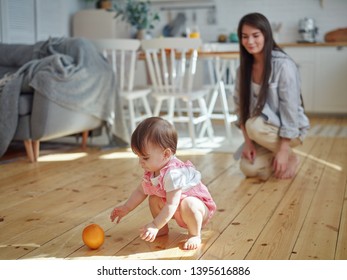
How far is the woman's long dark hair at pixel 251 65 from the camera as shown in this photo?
10.5ft

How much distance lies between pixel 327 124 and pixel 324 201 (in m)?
3.68

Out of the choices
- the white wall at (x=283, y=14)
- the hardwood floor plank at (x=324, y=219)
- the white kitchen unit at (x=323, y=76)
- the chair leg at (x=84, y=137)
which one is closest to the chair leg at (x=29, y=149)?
the chair leg at (x=84, y=137)

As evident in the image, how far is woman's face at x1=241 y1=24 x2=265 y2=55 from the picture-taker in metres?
3.20

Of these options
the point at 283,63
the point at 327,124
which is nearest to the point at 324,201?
the point at 283,63

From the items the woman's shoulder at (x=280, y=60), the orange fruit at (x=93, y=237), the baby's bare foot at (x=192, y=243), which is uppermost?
the woman's shoulder at (x=280, y=60)

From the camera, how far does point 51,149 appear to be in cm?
454

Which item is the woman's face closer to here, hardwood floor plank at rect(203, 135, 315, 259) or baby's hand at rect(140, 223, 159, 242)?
hardwood floor plank at rect(203, 135, 315, 259)

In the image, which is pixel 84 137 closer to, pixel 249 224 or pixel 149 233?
pixel 249 224

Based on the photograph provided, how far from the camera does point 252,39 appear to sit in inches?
126

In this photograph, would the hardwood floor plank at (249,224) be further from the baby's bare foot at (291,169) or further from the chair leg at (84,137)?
the chair leg at (84,137)

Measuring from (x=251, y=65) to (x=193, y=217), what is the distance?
150cm

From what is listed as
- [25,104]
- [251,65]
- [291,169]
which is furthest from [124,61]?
[291,169]

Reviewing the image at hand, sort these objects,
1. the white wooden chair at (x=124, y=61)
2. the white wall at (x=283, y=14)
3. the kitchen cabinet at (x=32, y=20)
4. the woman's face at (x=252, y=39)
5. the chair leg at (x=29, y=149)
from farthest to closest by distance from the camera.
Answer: the white wall at (x=283, y=14), the kitchen cabinet at (x=32, y=20), the white wooden chair at (x=124, y=61), the chair leg at (x=29, y=149), the woman's face at (x=252, y=39)
